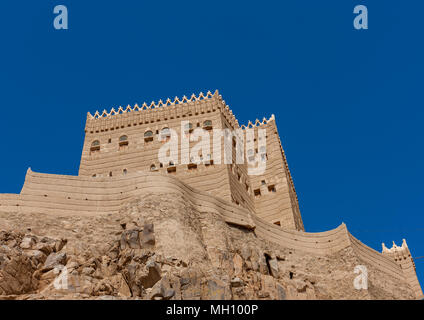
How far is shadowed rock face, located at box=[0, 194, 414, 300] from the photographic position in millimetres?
21016

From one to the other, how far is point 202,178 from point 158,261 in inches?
533

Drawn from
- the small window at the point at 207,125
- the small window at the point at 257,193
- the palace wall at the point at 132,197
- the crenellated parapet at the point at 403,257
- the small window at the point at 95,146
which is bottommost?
the palace wall at the point at 132,197

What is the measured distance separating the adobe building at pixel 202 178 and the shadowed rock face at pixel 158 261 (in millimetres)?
754

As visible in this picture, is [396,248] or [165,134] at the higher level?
[165,134]

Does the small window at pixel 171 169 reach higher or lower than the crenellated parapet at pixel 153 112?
lower

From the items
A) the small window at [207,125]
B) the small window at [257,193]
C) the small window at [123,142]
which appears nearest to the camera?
the small window at [207,125]

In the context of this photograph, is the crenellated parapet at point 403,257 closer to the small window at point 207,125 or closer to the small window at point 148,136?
the small window at point 207,125

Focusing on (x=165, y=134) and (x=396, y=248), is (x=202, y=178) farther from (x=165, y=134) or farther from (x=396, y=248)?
(x=396, y=248)

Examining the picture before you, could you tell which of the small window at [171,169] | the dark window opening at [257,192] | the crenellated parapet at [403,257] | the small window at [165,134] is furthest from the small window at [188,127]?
the crenellated parapet at [403,257]

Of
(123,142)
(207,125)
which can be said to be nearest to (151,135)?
(123,142)

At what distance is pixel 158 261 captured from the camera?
73.6ft

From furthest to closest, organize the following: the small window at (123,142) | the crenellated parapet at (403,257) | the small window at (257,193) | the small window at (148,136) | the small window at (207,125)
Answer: the crenellated parapet at (403,257)
the small window at (257,193)
the small window at (123,142)
the small window at (148,136)
the small window at (207,125)

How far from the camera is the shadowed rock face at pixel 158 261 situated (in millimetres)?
21016

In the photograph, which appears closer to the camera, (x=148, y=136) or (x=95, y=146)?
(x=148, y=136)
